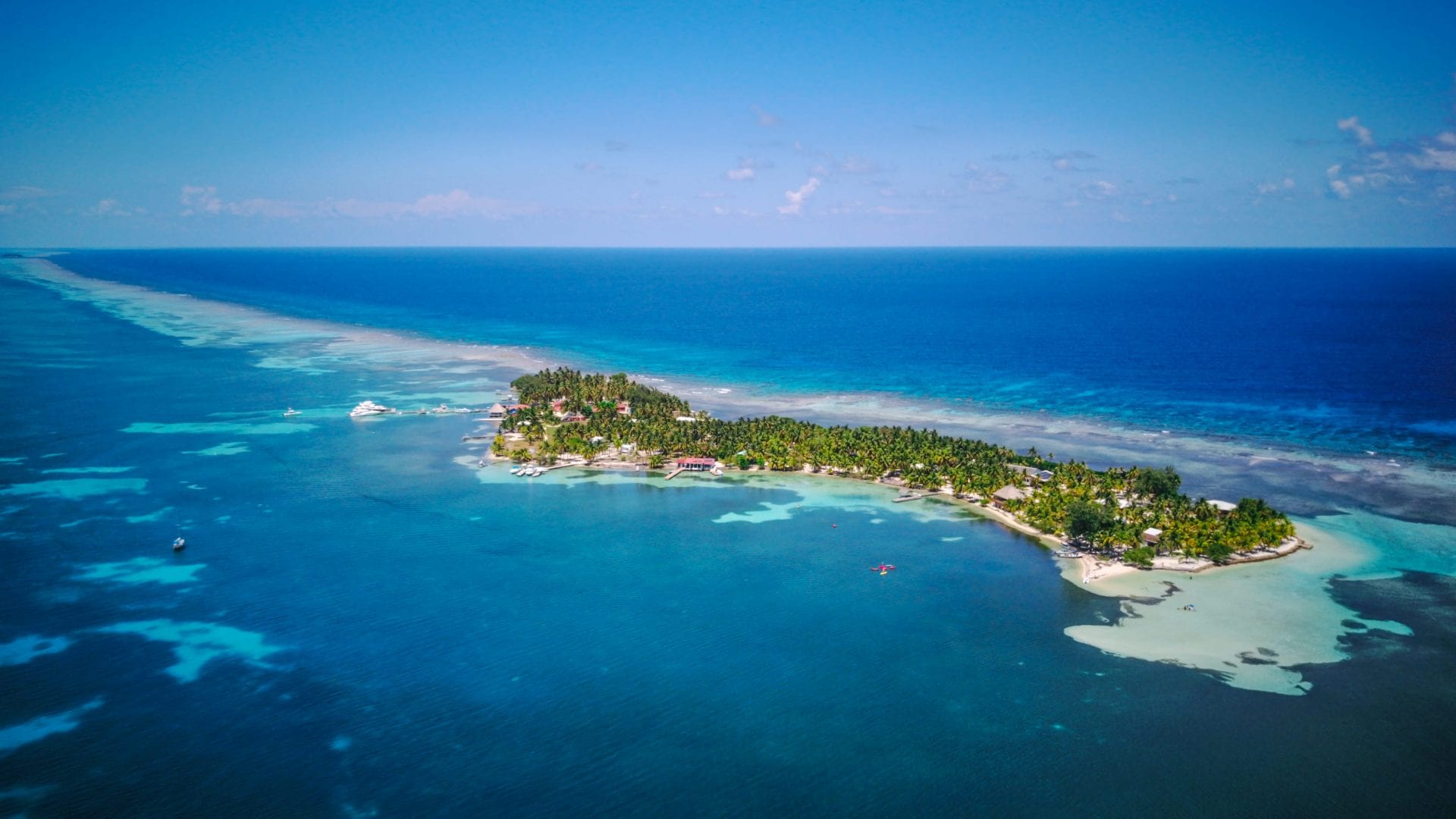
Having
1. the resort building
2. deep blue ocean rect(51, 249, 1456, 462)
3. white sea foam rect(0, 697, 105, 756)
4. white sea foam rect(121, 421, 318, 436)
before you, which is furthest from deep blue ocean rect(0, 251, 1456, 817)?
deep blue ocean rect(51, 249, 1456, 462)

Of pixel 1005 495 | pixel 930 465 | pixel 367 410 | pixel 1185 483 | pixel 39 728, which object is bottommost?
pixel 39 728

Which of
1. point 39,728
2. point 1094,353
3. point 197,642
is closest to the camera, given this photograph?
point 39,728

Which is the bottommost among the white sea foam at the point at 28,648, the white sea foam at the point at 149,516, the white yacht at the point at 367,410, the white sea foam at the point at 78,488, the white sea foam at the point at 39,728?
the white sea foam at the point at 39,728

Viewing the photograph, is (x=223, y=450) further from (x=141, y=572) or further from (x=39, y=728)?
(x=39, y=728)

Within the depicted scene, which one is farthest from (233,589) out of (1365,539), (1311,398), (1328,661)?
(1311,398)

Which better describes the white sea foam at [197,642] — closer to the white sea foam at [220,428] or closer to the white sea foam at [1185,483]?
the white sea foam at [1185,483]

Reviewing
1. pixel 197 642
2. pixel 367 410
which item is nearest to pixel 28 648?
pixel 197 642

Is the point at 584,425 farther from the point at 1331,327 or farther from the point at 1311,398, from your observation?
the point at 1331,327

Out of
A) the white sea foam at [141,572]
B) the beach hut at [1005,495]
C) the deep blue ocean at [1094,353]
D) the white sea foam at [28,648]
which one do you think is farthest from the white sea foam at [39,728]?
the deep blue ocean at [1094,353]
